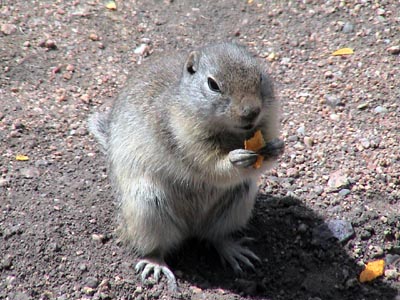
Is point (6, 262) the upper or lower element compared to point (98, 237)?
lower

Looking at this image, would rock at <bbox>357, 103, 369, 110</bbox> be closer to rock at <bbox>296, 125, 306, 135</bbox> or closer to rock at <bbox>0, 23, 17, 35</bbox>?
rock at <bbox>296, 125, 306, 135</bbox>

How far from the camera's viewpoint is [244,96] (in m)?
4.38

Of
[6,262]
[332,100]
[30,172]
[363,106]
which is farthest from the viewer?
[332,100]

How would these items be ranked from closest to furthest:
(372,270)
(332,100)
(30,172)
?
(372,270), (30,172), (332,100)

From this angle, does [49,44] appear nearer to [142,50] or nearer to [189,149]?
[142,50]

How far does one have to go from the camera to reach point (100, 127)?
590 cm

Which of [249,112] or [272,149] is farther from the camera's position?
[272,149]

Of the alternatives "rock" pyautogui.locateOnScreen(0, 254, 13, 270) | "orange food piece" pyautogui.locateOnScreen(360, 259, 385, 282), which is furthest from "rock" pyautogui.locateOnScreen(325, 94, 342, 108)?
"rock" pyautogui.locateOnScreen(0, 254, 13, 270)

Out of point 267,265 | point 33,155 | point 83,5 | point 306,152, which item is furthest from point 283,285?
point 83,5

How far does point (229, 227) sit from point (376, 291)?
110 cm

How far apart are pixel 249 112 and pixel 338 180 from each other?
1607 mm

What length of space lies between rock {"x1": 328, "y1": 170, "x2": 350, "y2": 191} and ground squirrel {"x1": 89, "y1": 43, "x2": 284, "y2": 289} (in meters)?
0.74

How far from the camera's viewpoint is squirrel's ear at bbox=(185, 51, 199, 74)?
4.80 meters

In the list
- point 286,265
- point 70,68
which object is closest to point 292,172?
point 286,265
